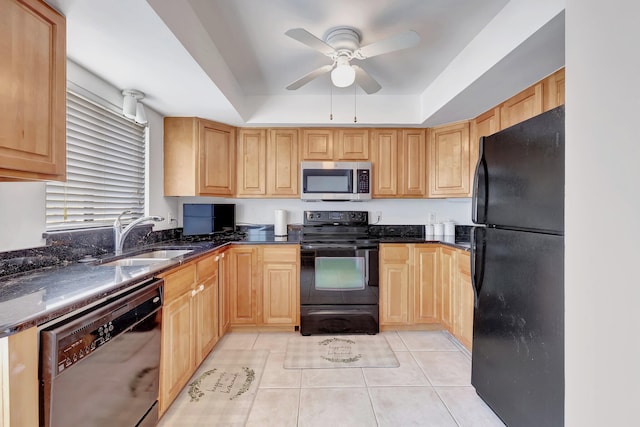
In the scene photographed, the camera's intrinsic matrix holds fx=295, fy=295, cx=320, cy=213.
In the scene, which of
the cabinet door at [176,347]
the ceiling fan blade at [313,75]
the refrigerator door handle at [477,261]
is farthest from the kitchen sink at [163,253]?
the refrigerator door handle at [477,261]

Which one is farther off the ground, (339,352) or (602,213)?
(602,213)

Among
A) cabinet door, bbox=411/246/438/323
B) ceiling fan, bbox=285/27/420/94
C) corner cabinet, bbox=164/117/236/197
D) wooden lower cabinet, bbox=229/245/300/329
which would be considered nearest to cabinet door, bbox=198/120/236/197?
corner cabinet, bbox=164/117/236/197

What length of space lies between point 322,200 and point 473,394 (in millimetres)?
2146

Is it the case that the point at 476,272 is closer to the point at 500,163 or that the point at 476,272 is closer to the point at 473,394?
the point at 500,163

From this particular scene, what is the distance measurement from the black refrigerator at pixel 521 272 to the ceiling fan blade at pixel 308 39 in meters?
1.10

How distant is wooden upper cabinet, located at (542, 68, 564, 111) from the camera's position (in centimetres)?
181

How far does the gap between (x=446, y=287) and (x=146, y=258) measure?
2.54 meters

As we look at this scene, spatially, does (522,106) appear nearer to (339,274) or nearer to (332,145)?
(332,145)

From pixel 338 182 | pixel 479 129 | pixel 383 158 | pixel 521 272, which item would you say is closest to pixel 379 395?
pixel 521 272

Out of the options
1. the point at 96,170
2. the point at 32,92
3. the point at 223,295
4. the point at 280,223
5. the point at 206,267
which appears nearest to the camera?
the point at 32,92

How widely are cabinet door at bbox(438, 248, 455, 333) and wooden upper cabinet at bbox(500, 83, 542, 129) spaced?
3.86ft

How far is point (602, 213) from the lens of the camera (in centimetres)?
87

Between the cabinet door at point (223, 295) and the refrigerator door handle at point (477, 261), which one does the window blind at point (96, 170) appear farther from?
the refrigerator door handle at point (477, 261)

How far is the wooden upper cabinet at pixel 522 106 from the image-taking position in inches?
78.7
